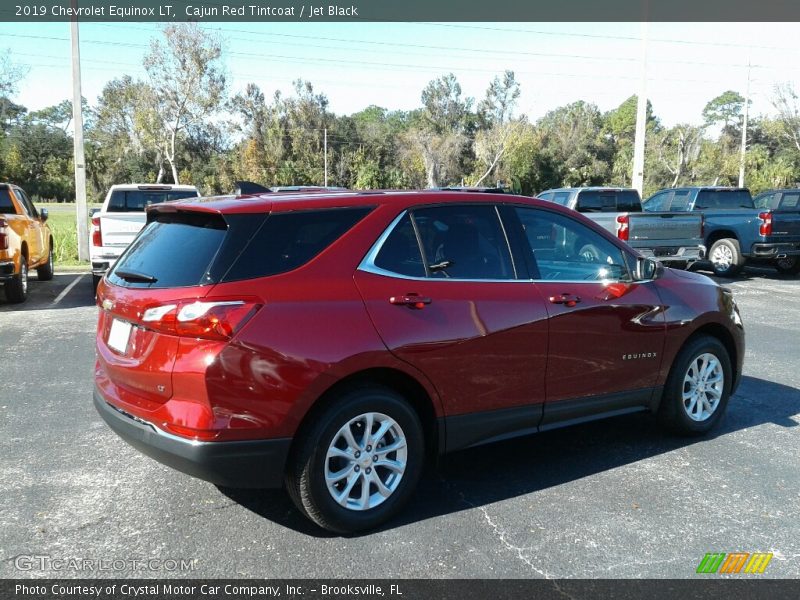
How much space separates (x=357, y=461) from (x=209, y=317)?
1072 mm

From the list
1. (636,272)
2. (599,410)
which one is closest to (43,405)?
(599,410)

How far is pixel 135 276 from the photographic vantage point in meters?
3.72

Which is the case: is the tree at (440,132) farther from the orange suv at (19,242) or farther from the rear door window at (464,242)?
the rear door window at (464,242)

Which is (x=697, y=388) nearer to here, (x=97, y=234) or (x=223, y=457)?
(x=223, y=457)

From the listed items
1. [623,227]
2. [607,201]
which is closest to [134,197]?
[623,227]

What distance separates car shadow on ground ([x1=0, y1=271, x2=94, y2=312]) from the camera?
10.9m

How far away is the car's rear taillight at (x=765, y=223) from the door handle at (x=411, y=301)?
512 inches

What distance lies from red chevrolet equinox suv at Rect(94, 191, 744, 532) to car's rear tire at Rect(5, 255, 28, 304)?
7.93 meters

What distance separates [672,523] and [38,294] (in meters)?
11.5

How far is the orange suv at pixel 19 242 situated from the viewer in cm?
1014

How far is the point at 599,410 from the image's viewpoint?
15.0 ft

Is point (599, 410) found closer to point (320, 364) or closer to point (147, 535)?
point (320, 364)

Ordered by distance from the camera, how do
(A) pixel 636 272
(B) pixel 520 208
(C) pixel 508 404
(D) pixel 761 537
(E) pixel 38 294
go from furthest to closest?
(E) pixel 38 294, (A) pixel 636 272, (B) pixel 520 208, (C) pixel 508 404, (D) pixel 761 537

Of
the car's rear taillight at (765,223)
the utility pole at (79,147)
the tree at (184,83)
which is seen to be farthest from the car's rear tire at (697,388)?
the tree at (184,83)
